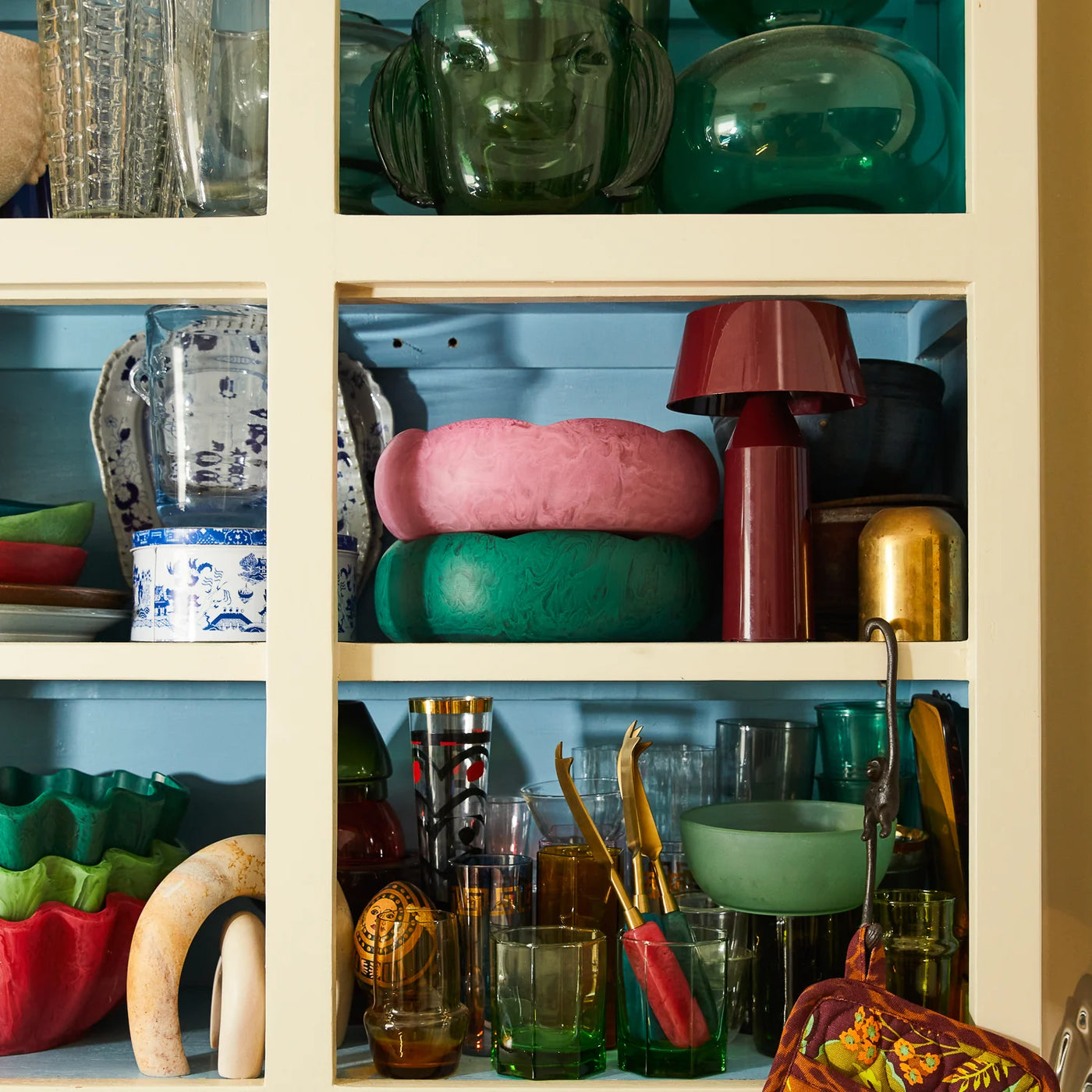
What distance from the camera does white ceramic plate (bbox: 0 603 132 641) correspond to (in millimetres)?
817

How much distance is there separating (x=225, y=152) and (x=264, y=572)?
318 mm

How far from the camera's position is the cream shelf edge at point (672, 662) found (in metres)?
0.76

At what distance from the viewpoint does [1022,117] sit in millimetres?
766

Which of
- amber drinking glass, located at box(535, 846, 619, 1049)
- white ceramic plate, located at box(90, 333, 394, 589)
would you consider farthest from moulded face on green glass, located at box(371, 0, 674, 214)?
amber drinking glass, located at box(535, 846, 619, 1049)

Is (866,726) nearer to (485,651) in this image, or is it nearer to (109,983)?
(485,651)

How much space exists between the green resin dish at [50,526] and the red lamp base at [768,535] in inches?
21.1

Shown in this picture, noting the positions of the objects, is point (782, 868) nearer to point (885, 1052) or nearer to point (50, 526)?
point (885, 1052)

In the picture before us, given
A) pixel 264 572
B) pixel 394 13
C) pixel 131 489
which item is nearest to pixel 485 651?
pixel 264 572

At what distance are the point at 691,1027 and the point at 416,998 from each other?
0.20 m

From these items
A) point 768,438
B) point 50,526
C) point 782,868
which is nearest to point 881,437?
point 768,438

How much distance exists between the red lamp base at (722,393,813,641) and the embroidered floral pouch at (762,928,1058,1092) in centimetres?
25

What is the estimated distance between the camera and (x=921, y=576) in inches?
31.0

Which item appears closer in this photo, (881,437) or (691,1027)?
(691,1027)

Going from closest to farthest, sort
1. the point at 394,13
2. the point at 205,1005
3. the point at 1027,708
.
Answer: the point at 1027,708 → the point at 205,1005 → the point at 394,13
